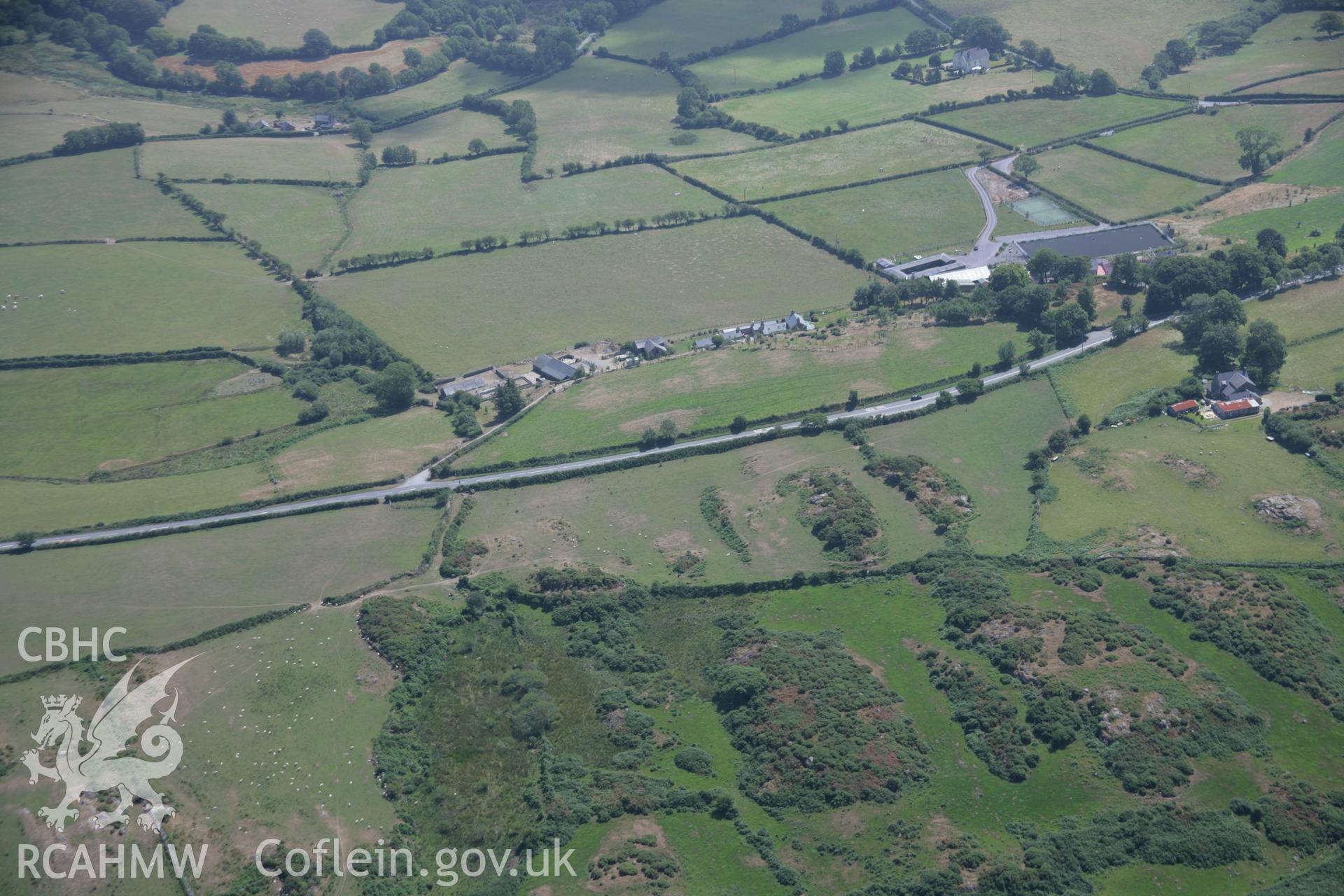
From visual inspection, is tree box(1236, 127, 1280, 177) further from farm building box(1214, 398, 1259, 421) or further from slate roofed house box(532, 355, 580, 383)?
slate roofed house box(532, 355, 580, 383)

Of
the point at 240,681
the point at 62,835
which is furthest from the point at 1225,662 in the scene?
the point at 62,835

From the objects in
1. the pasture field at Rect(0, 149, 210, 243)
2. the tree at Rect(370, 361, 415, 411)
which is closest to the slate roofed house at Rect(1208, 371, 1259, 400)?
the tree at Rect(370, 361, 415, 411)

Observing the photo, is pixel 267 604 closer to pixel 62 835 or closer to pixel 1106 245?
pixel 62 835

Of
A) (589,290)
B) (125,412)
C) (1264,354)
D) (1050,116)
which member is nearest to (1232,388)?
(1264,354)

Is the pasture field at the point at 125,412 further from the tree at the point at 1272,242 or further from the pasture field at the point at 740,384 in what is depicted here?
the tree at the point at 1272,242

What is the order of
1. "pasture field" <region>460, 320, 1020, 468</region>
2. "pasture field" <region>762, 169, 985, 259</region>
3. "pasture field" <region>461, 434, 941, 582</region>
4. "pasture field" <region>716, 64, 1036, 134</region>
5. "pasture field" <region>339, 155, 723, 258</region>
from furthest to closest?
1. "pasture field" <region>716, 64, 1036, 134</region>
2. "pasture field" <region>339, 155, 723, 258</region>
3. "pasture field" <region>762, 169, 985, 259</region>
4. "pasture field" <region>460, 320, 1020, 468</region>
5. "pasture field" <region>461, 434, 941, 582</region>

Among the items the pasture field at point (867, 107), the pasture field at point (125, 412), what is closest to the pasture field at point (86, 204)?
the pasture field at point (125, 412)

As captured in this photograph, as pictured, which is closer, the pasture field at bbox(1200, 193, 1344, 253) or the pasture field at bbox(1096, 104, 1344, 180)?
the pasture field at bbox(1200, 193, 1344, 253)

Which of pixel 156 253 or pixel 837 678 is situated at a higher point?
pixel 156 253

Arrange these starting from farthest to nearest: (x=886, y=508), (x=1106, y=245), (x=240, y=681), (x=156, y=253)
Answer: (x=156, y=253) < (x=1106, y=245) < (x=886, y=508) < (x=240, y=681)
